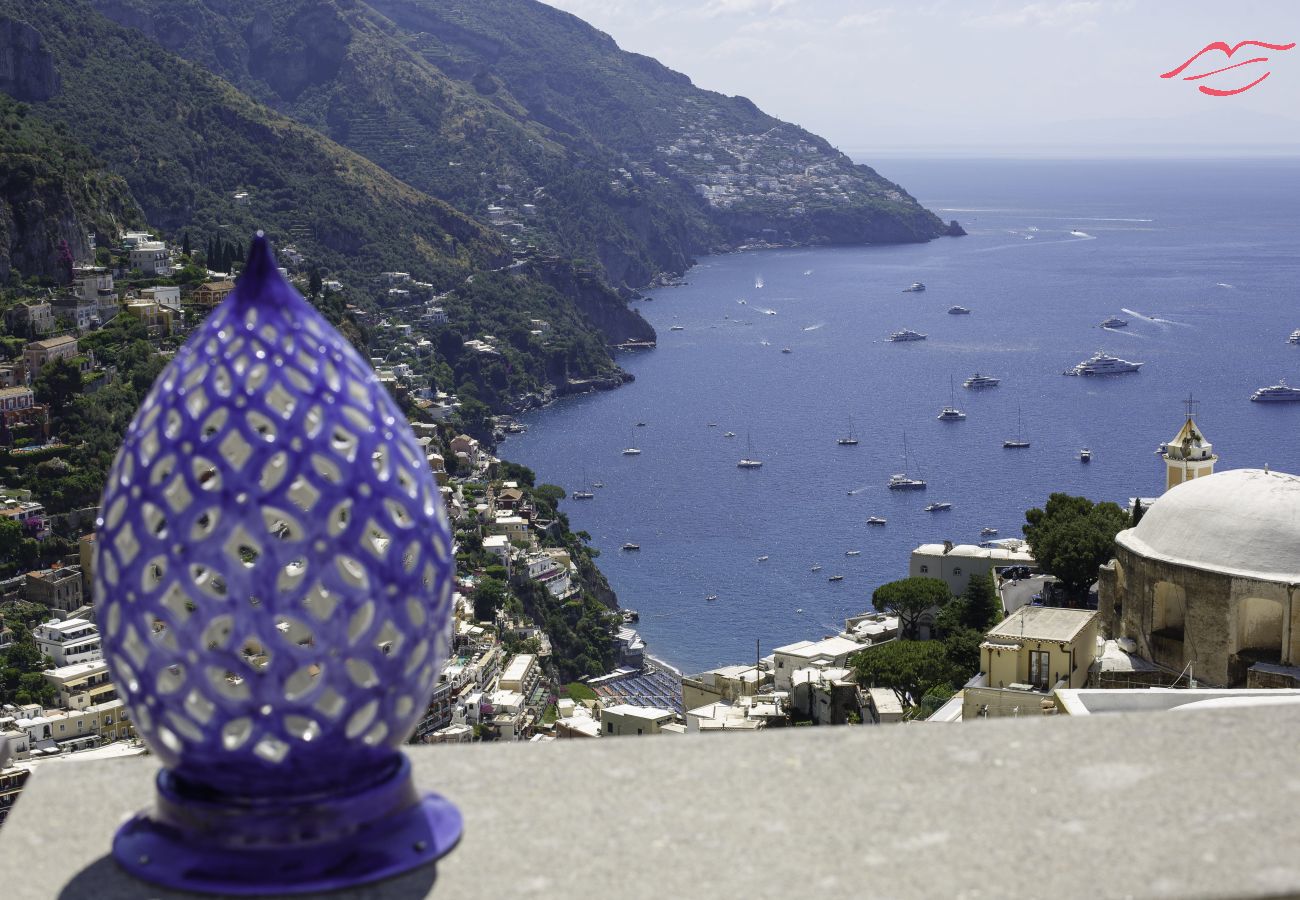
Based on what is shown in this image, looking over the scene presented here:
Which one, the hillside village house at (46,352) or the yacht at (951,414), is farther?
the yacht at (951,414)

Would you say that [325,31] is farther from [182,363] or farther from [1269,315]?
[182,363]

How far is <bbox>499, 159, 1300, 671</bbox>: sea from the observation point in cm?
4922

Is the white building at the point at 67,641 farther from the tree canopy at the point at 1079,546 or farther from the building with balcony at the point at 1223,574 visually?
the building with balcony at the point at 1223,574

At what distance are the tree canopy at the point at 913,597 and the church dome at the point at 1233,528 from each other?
1257 centimetres

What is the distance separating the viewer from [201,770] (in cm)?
254

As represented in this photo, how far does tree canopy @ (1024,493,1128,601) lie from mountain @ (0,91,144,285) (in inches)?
1581

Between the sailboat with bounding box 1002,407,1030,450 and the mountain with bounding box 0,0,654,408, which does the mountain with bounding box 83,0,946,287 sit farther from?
the sailboat with bounding box 1002,407,1030,450

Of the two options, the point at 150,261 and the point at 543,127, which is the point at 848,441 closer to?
the point at 150,261

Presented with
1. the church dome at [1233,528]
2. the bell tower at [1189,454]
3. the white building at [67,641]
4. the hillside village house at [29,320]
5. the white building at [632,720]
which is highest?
the church dome at [1233,528]

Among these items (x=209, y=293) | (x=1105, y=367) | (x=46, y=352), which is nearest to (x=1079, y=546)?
(x=46, y=352)

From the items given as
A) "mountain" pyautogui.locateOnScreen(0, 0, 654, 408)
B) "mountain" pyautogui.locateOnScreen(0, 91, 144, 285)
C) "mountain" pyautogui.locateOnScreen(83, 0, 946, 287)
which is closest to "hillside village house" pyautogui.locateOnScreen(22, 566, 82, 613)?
"mountain" pyautogui.locateOnScreen(0, 91, 144, 285)

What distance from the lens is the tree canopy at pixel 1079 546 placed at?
20500 millimetres

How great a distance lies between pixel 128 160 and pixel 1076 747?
8013 cm

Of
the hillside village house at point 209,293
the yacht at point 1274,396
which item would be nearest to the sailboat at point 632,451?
the hillside village house at point 209,293
